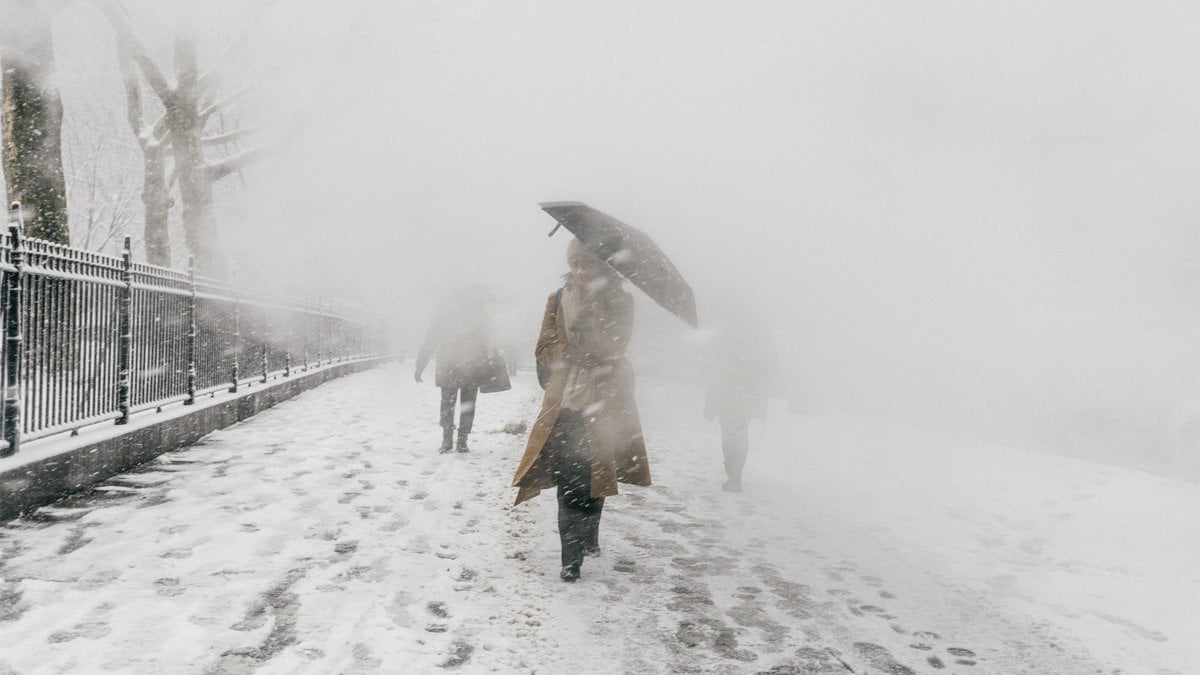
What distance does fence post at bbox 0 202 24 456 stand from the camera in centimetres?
538

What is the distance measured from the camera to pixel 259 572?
14.3 feet

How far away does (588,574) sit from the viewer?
4668 mm

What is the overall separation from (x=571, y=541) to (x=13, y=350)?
389cm

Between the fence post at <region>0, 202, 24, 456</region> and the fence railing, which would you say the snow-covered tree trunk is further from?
the fence post at <region>0, 202, 24, 456</region>

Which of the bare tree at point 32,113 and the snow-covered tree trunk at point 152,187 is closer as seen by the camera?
the bare tree at point 32,113

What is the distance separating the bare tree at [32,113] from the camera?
9688 mm

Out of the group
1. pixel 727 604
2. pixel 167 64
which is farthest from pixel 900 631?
pixel 167 64

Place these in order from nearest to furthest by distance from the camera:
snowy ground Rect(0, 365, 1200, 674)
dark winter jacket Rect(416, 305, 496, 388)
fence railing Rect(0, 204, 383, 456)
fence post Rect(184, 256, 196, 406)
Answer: snowy ground Rect(0, 365, 1200, 674) → fence railing Rect(0, 204, 383, 456) → dark winter jacket Rect(416, 305, 496, 388) → fence post Rect(184, 256, 196, 406)

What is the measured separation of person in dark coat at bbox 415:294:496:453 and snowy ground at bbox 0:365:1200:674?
0.38 metres

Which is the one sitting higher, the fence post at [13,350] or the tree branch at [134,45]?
the tree branch at [134,45]

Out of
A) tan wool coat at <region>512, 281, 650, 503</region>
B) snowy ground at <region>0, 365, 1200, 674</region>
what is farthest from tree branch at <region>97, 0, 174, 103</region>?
tan wool coat at <region>512, 281, 650, 503</region>

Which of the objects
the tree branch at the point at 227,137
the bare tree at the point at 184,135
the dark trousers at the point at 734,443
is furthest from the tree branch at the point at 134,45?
the dark trousers at the point at 734,443

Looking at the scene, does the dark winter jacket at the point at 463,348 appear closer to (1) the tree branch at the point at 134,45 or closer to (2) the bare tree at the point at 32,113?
(2) the bare tree at the point at 32,113

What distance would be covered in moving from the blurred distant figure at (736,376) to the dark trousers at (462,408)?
2449 millimetres
